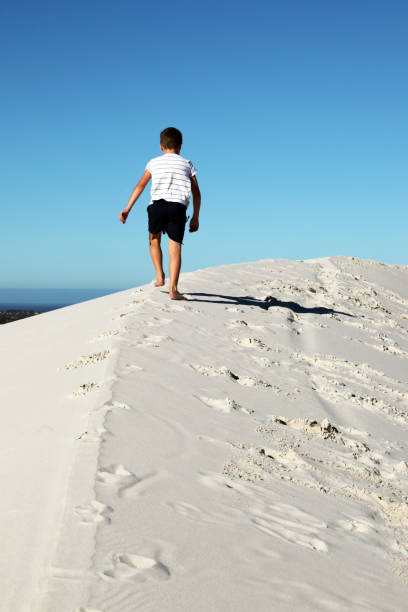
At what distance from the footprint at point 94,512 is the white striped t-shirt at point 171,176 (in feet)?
14.0

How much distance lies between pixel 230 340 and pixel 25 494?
10.6 ft

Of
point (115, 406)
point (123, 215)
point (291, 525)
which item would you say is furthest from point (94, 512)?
point (123, 215)

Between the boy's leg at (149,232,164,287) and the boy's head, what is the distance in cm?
90

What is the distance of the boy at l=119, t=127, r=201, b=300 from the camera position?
19.1 feet

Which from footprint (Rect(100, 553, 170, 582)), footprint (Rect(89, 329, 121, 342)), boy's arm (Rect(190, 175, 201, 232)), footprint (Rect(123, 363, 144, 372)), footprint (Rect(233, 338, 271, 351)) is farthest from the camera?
boy's arm (Rect(190, 175, 201, 232))

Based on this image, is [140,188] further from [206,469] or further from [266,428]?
[206,469]

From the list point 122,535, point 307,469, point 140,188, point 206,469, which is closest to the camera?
point 122,535

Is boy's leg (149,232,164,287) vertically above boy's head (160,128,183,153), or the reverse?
boy's head (160,128,183,153)

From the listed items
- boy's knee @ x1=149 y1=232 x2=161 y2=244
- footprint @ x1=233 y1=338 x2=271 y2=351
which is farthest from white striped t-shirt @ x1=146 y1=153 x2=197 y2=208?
footprint @ x1=233 y1=338 x2=271 y2=351

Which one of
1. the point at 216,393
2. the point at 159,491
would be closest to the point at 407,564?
the point at 159,491

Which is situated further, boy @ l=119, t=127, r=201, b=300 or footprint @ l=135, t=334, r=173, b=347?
boy @ l=119, t=127, r=201, b=300

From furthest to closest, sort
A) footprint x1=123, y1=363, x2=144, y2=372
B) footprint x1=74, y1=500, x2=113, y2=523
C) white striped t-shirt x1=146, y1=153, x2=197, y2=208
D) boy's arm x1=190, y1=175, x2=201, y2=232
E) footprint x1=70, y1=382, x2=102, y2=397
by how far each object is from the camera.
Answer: boy's arm x1=190, y1=175, x2=201, y2=232 < white striped t-shirt x1=146, y1=153, x2=197, y2=208 < footprint x1=123, y1=363, x2=144, y2=372 < footprint x1=70, y1=382, x2=102, y2=397 < footprint x1=74, y1=500, x2=113, y2=523

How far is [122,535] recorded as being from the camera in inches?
71.7

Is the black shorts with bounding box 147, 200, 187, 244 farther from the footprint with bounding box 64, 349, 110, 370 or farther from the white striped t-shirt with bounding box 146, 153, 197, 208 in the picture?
the footprint with bounding box 64, 349, 110, 370
